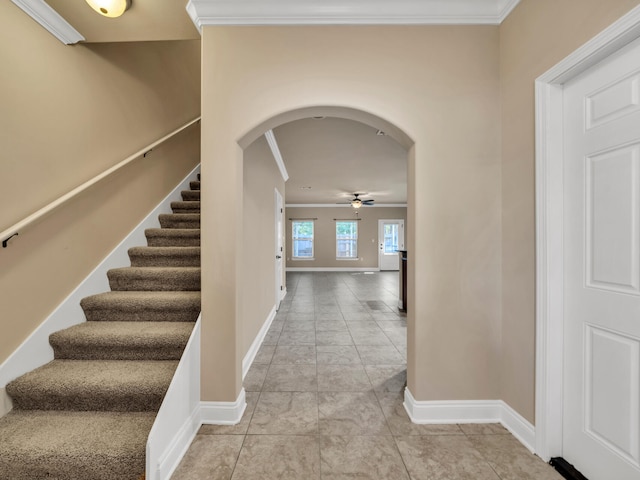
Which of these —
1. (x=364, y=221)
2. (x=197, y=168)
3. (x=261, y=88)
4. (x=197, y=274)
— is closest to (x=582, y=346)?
(x=261, y=88)

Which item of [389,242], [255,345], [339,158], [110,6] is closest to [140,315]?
[255,345]

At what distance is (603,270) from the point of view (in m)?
1.33

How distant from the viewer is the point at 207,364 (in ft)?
6.15

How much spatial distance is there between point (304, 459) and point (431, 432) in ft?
2.71

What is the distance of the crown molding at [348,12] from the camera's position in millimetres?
1839

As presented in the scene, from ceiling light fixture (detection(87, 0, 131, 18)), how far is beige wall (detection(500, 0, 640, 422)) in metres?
2.50

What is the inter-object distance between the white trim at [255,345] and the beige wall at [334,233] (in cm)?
713

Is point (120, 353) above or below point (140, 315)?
below

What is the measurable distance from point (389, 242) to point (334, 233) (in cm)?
232

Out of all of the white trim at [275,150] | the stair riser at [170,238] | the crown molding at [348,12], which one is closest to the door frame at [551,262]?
the crown molding at [348,12]

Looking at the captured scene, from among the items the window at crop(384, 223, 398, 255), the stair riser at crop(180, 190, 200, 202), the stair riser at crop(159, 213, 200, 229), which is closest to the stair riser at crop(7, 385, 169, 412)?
the stair riser at crop(159, 213, 200, 229)

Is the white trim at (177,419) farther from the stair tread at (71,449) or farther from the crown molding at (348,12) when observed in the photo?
the crown molding at (348,12)

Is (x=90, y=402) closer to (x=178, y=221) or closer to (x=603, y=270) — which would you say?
(x=178, y=221)

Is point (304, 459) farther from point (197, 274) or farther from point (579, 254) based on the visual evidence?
point (579, 254)
